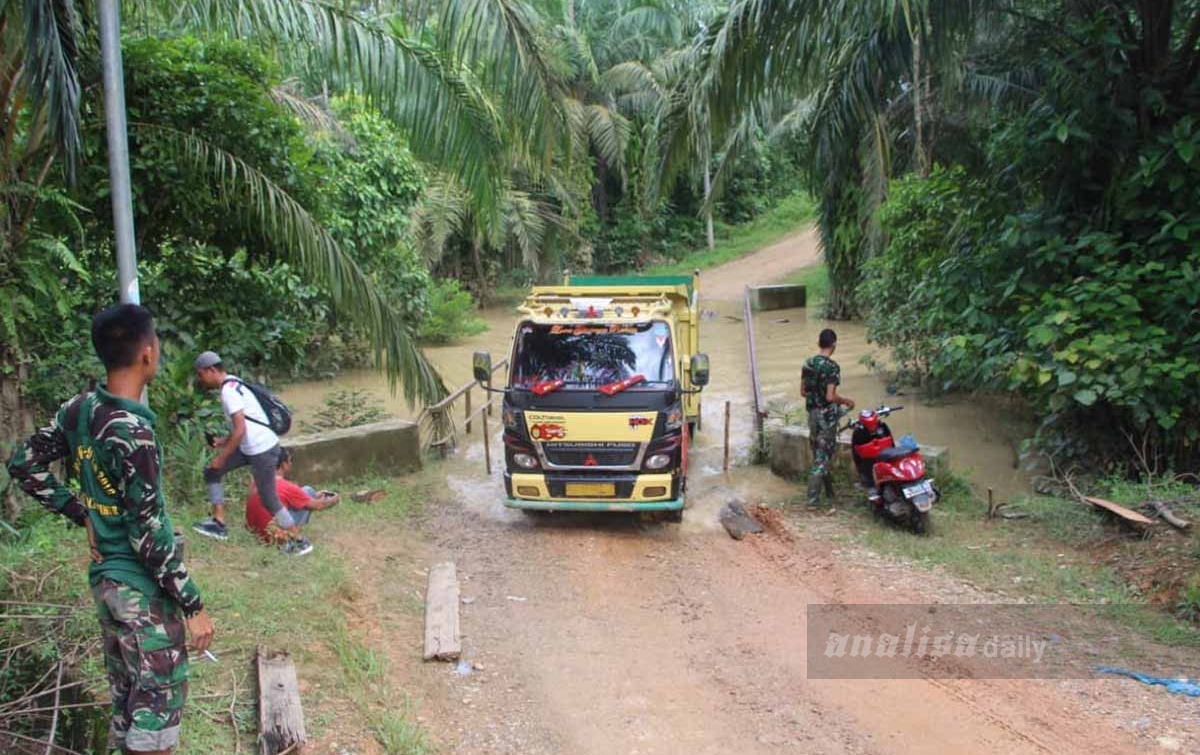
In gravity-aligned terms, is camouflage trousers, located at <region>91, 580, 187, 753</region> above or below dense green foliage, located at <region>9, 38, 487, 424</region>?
below

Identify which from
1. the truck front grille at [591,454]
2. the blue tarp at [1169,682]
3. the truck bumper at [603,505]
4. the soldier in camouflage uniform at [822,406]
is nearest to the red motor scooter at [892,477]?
the soldier in camouflage uniform at [822,406]

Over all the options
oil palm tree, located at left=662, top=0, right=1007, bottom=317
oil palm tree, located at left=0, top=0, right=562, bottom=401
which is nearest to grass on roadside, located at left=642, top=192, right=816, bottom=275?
oil palm tree, located at left=662, top=0, right=1007, bottom=317

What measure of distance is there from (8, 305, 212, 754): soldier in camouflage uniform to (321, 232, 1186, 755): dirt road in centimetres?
191

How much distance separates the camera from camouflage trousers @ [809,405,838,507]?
31.8 feet

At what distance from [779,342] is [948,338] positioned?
1155cm

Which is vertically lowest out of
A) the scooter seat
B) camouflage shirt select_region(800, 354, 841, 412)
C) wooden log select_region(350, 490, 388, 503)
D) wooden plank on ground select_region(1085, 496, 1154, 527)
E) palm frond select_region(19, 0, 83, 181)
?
wooden log select_region(350, 490, 388, 503)

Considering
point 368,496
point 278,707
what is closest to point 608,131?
point 368,496

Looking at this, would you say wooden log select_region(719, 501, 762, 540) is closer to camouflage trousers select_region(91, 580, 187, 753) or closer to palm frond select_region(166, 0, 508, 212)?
palm frond select_region(166, 0, 508, 212)

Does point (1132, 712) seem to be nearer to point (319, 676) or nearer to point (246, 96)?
point (319, 676)

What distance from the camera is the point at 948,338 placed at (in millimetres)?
9742

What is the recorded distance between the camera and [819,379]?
31.6ft

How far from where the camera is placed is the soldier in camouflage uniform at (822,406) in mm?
9570

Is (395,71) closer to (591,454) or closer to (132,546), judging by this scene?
(591,454)

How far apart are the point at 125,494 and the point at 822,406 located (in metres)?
7.47
